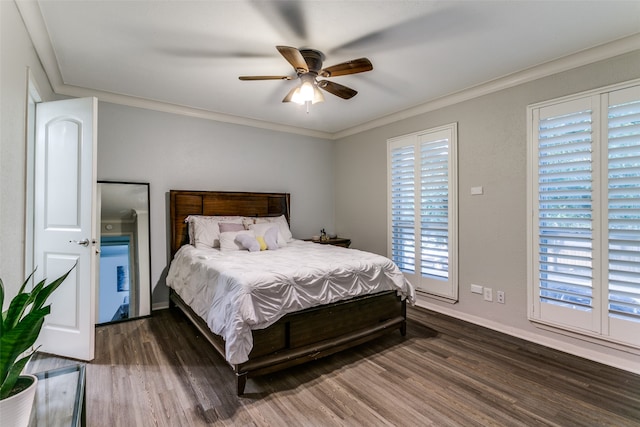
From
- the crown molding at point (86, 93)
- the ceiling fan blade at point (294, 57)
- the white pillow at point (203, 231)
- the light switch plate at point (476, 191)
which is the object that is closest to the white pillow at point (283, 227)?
the white pillow at point (203, 231)

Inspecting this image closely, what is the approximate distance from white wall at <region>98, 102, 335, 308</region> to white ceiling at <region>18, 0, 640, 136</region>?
18.7 inches

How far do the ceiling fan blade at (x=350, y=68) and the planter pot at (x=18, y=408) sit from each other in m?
2.50

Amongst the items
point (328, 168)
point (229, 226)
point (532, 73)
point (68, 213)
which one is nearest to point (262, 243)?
point (229, 226)

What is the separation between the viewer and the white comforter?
212 cm

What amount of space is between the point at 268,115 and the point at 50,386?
12.2ft

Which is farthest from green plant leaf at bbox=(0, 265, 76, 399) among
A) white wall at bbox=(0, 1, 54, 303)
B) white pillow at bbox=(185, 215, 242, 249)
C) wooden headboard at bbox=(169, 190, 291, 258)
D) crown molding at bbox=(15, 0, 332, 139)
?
wooden headboard at bbox=(169, 190, 291, 258)

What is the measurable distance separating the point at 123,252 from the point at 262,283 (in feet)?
7.55

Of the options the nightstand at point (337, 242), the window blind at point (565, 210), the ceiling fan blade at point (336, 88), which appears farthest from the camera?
the nightstand at point (337, 242)

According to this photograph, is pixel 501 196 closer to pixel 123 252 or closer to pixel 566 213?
pixel 566 213

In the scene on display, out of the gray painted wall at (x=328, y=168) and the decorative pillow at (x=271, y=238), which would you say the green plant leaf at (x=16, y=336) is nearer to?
the gray painted wall at (x=328, y=168)

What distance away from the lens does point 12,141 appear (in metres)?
1.94

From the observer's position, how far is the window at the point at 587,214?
2.40 m

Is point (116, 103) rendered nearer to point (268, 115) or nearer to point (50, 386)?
point (268, 115)

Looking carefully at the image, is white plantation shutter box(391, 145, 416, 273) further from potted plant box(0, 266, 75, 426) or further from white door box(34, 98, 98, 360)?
potted plant box(0, 266, 75, 426)
